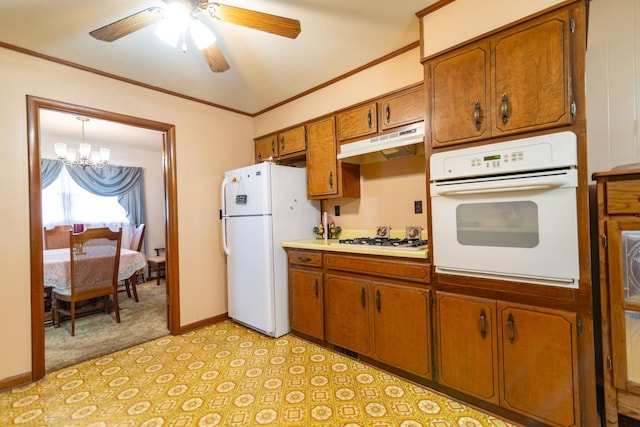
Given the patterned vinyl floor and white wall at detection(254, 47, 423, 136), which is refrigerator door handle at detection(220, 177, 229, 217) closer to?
white wall at detection(254, 47, 423, 136)

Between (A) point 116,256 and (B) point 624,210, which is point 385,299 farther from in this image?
(A) point 116,256

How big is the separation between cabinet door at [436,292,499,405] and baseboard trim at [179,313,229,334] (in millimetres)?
2387

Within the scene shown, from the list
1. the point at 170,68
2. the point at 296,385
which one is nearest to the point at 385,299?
the point at 296,385

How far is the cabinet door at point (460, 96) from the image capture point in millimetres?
1621

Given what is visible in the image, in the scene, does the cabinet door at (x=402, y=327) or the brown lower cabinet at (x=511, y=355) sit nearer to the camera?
the brown lower cabinet at (x=511, y=355)

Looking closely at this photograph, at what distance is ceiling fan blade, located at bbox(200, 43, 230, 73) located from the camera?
5.87 ft

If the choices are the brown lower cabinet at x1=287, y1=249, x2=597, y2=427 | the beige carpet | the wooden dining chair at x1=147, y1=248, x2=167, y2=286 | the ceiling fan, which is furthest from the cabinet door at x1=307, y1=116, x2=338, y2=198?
the wooden dining chair at x1=147, y1=248, x2=167, y2=286

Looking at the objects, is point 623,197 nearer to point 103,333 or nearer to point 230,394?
point 230,394

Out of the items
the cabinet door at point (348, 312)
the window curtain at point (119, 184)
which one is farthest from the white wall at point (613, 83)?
the window curtain at point (119, 184)

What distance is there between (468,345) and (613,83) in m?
1.78

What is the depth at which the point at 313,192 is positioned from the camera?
116 inches

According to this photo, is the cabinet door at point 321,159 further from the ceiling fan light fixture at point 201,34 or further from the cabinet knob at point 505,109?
the cabinet knob at point 505,109

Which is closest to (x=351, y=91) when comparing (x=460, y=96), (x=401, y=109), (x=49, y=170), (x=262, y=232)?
(x=401, y=109)

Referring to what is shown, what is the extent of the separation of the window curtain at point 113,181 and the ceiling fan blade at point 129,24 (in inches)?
164
